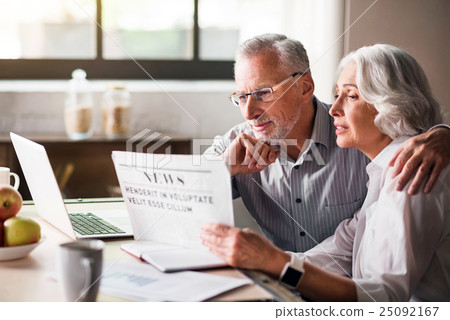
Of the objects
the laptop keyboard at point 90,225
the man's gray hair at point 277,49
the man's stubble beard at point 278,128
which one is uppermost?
the man's gray hair at point 277,49

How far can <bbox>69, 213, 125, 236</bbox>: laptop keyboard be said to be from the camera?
130 centimetres

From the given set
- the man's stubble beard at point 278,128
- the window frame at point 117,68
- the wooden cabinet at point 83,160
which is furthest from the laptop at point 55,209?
the window frame at point 117,68

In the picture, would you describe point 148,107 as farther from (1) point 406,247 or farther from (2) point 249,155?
(1) point 406,247

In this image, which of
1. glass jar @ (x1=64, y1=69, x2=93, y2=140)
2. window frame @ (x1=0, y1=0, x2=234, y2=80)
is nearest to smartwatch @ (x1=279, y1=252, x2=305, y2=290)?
glass jar @ (x1=64, y1=69, x2=93, y2=140)

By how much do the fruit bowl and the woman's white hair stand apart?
0.75 meters

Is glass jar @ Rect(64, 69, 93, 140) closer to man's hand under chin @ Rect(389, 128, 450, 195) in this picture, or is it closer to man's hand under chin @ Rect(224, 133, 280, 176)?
man's hand under chin @ Rect(224, 133, 280, 176)

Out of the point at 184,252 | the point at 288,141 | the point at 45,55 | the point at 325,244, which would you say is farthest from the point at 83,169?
the point at 184,252

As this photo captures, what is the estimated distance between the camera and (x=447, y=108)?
8.86 ft

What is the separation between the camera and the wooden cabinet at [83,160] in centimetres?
301

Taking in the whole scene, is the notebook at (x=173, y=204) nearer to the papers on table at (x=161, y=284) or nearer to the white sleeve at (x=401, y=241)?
the papers on table at (x=161, y=284)

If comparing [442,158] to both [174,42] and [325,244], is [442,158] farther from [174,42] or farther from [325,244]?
[174,42]

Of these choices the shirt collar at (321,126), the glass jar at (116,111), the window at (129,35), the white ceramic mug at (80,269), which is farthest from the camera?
the window at (129,35)

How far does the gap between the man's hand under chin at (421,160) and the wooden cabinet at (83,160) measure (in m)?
2.02

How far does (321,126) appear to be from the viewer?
1.67m
